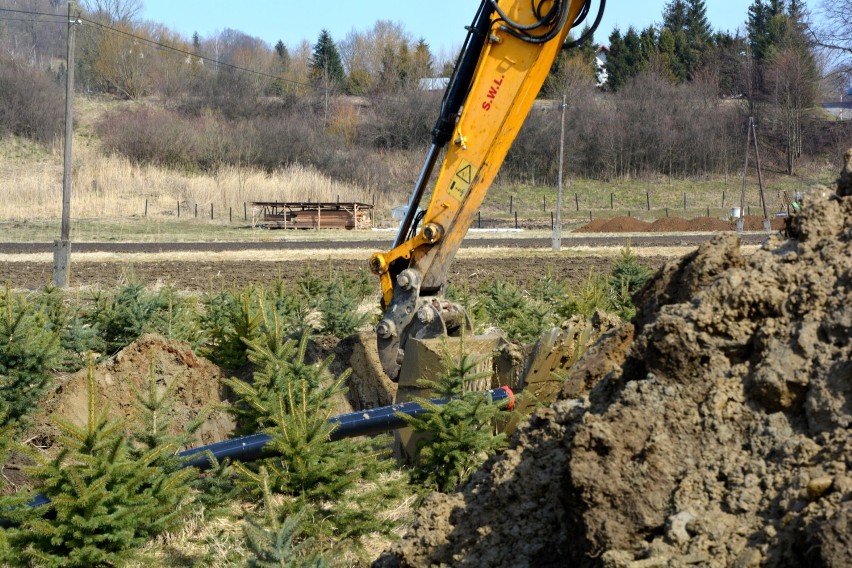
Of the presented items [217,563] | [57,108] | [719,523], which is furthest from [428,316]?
[57,108]

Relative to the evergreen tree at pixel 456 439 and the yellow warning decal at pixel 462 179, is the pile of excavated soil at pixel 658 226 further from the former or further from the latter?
the evergreen tree at pixel 456 439

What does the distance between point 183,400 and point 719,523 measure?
6985 mm

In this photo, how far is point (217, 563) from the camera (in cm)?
550

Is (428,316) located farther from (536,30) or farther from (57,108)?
(57,108)

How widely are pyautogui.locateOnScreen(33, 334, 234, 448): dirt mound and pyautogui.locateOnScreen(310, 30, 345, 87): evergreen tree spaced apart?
79660 mm

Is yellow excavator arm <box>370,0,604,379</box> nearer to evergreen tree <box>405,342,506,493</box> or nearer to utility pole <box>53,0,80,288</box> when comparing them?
evergreen tree <box>405,342,506,493</box>

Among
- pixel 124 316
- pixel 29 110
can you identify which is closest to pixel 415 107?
pixel 29 110

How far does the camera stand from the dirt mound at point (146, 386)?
28.0 ft

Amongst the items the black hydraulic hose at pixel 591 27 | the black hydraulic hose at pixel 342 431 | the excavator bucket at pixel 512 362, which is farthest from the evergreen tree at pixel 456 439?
the black hydraulic hose at pixel 591 27

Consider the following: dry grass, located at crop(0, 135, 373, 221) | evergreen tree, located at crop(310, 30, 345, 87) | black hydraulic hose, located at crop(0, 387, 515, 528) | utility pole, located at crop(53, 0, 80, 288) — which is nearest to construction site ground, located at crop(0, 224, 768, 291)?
utility pole, located at crop(53, 0, 80, 288)

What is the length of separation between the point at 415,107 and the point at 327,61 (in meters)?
20.1

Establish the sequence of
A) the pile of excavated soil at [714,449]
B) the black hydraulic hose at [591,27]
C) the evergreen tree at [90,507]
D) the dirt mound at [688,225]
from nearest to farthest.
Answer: the pile of excavated soil at [714,449], the evergreen tree at [90,507], the black hydraulic hose at [591,27], the dirt mound at [688,225]

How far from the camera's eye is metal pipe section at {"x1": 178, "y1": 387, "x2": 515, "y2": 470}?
6246 mm

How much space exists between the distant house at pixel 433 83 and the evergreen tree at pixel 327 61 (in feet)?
25.5
